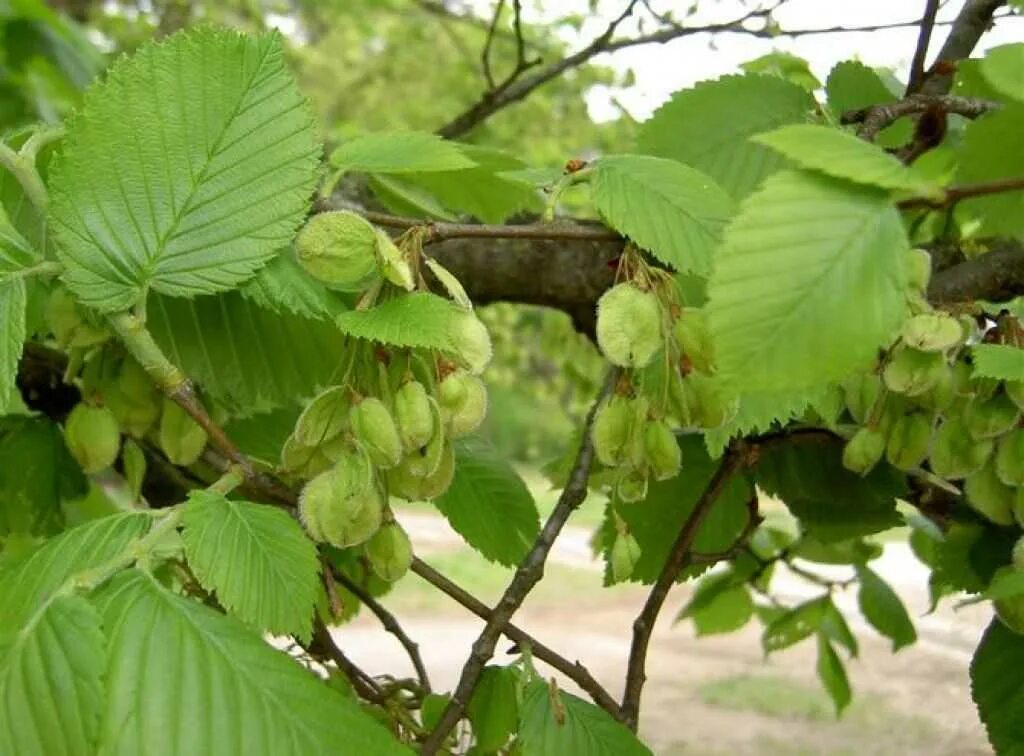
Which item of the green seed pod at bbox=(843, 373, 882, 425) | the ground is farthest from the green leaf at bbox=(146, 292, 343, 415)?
the ground

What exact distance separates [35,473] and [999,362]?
2.28 feet

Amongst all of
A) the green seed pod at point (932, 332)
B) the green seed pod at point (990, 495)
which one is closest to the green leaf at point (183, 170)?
the green seed pod at point (932, 332)

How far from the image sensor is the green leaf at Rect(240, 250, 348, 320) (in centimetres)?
59

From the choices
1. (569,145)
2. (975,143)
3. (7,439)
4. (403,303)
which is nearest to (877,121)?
(975,143)

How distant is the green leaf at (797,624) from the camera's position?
142 centimetres

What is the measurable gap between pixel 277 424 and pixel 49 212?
310 millimetres

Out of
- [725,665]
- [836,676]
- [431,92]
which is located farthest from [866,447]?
[431,92]

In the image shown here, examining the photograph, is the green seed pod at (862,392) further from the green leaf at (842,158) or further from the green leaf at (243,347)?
the green leaf at (243,347)

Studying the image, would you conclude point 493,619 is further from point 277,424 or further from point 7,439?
point 7,439

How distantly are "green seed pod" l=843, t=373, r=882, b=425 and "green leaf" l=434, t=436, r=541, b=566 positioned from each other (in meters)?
0.24

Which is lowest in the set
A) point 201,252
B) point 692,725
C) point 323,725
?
point 692,725

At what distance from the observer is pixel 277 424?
0.84m

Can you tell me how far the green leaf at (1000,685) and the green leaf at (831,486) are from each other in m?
0.11

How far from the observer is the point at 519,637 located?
0.65 metres
